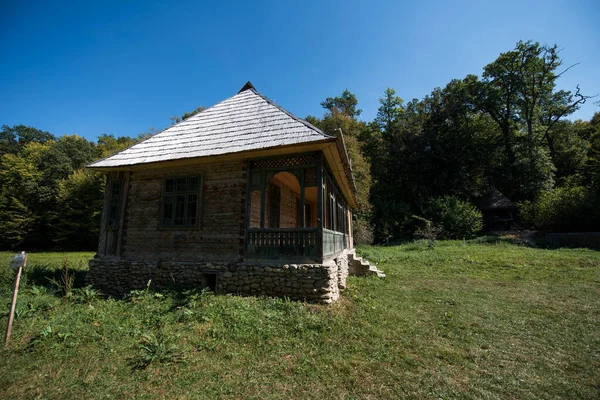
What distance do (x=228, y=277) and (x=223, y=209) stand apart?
2.09 meters

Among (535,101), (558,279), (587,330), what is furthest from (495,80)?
(587,330)

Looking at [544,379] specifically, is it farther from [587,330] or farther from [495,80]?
[495,80]

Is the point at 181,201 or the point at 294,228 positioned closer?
the point at 294,228

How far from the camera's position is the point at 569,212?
61.6 feet

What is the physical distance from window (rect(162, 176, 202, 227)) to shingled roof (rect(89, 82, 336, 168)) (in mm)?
938

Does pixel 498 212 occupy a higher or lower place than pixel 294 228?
higher

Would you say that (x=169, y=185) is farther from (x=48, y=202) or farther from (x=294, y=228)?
(x=48, y=202)

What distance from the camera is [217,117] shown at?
9984 mm

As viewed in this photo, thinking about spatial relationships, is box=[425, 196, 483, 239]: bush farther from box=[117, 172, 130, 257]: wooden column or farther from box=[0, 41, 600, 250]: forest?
box=[117, 172, 130, 257]: wooden column

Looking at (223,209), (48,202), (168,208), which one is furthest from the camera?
(48,202)

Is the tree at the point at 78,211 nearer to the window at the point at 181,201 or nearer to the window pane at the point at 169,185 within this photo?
the window pane at the point at 169,185

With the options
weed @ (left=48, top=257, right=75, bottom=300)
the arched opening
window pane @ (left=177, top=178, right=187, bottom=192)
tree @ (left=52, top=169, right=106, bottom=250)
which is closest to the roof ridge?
the arched opening

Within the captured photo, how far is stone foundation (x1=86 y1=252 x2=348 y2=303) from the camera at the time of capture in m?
6.79

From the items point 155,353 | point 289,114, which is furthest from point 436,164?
point 155,353
